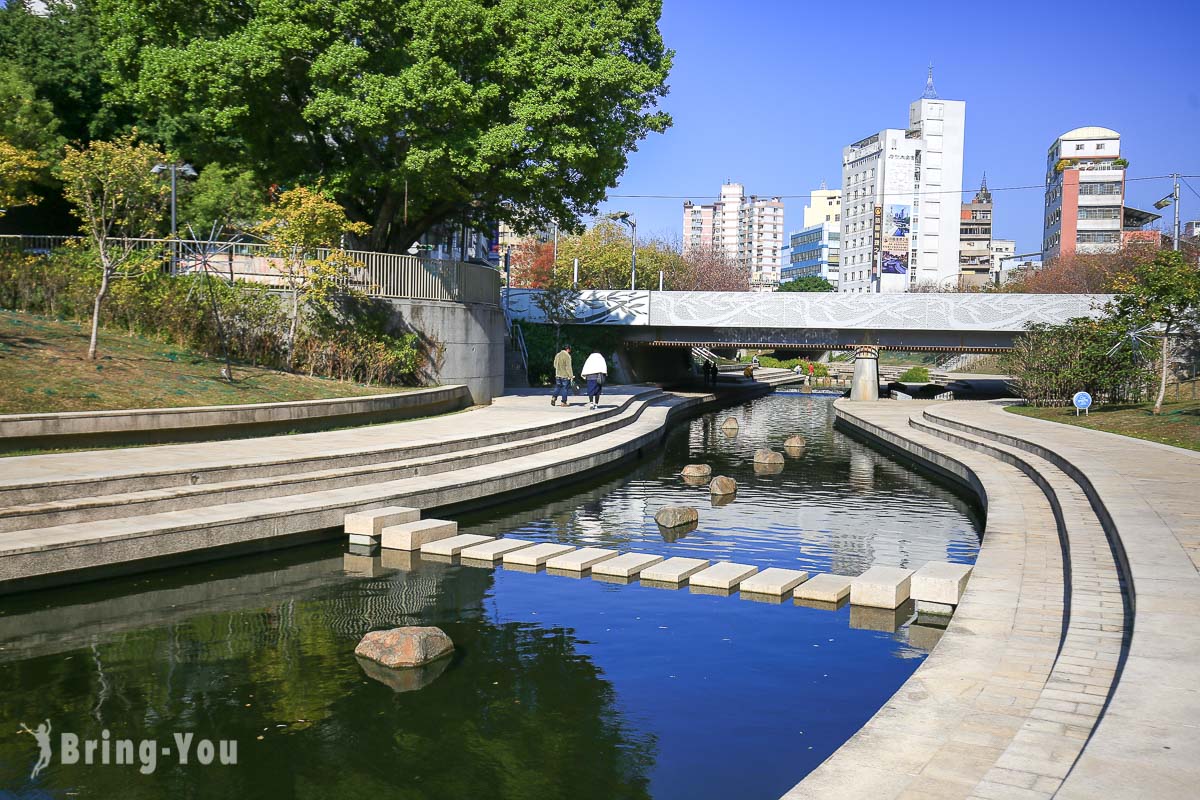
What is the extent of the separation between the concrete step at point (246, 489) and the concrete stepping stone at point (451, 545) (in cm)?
263

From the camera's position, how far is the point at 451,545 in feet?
45.2

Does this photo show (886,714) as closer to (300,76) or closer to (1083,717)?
(1083,717)

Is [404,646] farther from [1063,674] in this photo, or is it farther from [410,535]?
[1063,674]

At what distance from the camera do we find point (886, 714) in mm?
6934

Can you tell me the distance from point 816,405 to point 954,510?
3330 centimetres

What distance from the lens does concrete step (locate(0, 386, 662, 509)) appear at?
41.3 ft

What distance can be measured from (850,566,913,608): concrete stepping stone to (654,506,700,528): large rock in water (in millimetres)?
5208

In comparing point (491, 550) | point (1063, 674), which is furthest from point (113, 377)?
point (1063, 674)

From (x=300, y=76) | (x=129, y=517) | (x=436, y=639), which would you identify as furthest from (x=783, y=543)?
(x=300, y=76)

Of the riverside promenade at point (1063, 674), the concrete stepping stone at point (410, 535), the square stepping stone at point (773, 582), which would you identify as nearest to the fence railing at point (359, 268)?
the concrete stepping stone at point (410, 535)

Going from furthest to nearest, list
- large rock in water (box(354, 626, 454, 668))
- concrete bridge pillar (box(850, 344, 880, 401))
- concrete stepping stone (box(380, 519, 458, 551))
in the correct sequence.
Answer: concrete bridge pillar (box(850, 344, 880, 401)) < concrete stepping stone (box(380, 519, 458, 551)) < large rock in water (box(354, 626, 454, 668))

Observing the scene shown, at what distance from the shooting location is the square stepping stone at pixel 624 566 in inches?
504

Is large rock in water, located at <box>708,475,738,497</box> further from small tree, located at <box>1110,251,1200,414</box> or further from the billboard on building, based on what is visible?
the billboard on building

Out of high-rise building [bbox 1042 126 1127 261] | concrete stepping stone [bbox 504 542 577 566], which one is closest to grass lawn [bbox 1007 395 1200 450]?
concrete stepping stone [bbox 504 542 577 566]
